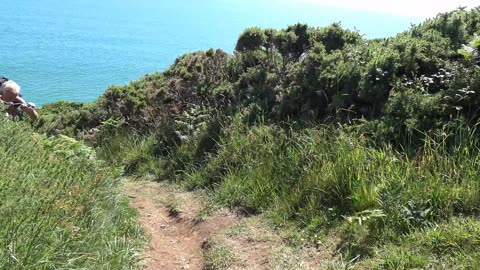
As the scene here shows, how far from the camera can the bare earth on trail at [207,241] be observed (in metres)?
5.00

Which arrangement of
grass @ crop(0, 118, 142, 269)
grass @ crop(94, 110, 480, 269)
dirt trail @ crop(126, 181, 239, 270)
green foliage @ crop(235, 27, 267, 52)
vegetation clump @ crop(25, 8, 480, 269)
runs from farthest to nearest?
green foliage @ crop(235, 27, 267, 52)
dirt trail @ crop(126, 181, 239, 270)
vegetation clump @ crop(25, 8, 480, 269)
grass @ crop(94, 110, 480, 269)
grass @ crop(0, 118, 142, 269)

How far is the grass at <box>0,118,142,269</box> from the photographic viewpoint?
3.66 m

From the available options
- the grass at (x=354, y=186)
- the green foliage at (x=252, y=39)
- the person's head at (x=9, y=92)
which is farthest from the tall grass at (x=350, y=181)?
the person's head at (x=9, y=92)

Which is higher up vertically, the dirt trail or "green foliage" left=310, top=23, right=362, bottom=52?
"green foliage" left=310, top=23, right=362, bottom=52

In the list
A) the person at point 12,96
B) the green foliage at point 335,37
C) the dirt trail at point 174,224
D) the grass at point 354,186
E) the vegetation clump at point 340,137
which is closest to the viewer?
the grass at point 354,186

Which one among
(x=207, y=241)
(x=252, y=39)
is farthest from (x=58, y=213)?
(x=252, y=39)

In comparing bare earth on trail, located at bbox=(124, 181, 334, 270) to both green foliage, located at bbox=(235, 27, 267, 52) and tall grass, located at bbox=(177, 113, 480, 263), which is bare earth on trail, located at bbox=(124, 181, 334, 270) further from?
green foliage, located at bbox=(235, 27, 267, 52)

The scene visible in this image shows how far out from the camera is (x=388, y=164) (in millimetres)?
5488

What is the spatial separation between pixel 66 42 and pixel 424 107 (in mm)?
39122

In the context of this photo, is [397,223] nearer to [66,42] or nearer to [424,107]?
[424,107]

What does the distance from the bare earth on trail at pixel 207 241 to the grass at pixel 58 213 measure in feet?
1.47

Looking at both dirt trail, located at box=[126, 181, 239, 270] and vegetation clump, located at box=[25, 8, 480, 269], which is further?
dirt trail, located at box=[126, 181, 239, 270]

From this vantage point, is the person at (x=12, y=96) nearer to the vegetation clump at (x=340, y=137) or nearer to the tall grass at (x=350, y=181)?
the vegetation clump at (x=340, y=137)

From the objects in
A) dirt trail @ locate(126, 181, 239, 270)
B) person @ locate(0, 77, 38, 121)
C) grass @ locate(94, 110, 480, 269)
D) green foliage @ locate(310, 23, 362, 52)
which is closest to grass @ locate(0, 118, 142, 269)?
dirt trail @ locate(126, 181, 239, 270)
